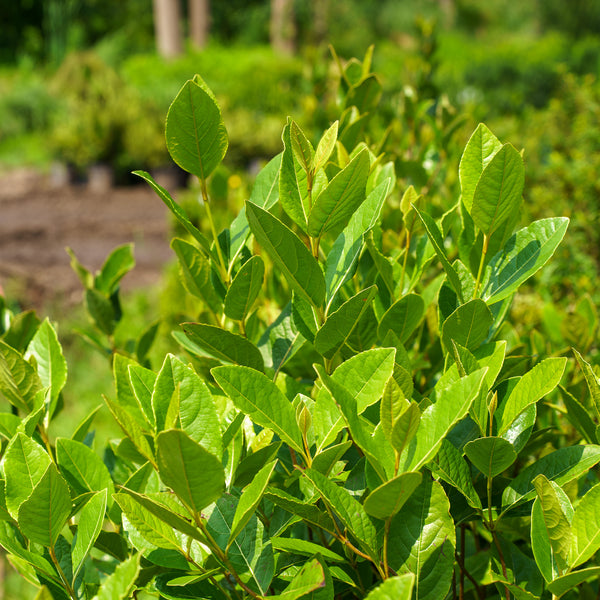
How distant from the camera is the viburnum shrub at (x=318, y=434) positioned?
711 millimetres

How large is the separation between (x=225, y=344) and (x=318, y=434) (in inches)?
7.4

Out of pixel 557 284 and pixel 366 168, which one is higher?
pixel 366 168

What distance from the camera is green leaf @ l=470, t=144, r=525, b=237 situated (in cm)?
82

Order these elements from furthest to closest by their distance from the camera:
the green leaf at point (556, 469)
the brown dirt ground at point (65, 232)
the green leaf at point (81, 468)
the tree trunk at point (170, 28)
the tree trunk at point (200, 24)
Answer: the tree trunk at point (200, 24) < the tree trunk at point (170, 28) < the brown dirt ground at point (65, 232) < the green leaf at point (81, 468) < the green leaf at point (556, 469)

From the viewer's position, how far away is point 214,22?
99.7ft

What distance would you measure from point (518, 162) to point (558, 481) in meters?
0.43

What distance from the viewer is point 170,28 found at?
17.8 meters

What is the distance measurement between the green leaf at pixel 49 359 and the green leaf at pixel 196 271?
27 centimetres

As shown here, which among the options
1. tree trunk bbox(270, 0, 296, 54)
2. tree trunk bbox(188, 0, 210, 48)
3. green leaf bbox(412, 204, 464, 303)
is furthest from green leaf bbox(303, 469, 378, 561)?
tree trunk bbox(188, 0, 210, 48)

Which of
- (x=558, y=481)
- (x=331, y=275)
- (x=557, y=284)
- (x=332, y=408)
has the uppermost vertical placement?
(x=331, y=275)

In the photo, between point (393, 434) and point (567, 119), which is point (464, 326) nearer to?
point (393, 434)

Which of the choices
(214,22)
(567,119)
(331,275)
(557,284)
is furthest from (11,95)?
(214,22)

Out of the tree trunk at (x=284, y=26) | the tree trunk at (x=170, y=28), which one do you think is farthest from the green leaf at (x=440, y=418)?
the tree trunk at (x=284, y=26)

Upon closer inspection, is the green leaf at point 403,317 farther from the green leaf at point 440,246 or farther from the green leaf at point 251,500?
the green leaf at point 251,500
